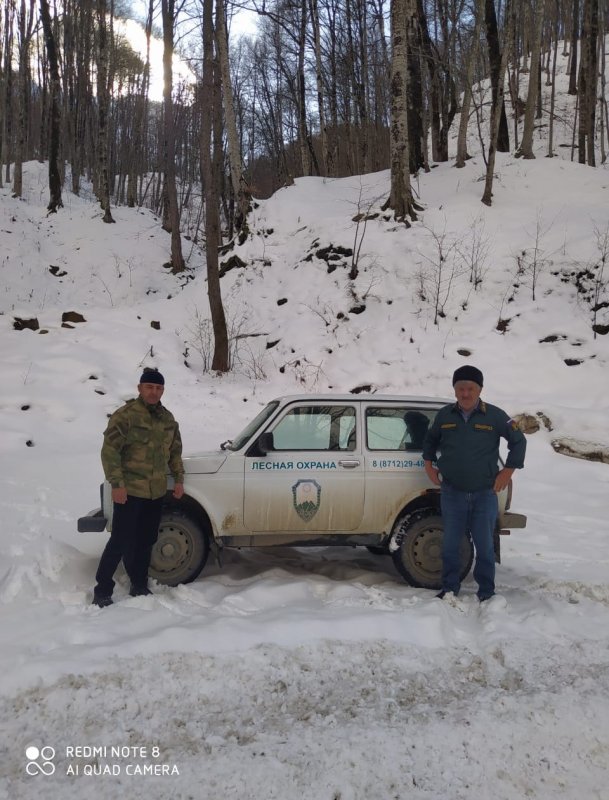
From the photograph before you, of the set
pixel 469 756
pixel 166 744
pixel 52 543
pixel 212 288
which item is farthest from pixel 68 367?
pixel 469 756

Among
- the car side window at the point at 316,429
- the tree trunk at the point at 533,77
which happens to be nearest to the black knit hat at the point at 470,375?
the car side window at the point at 316,429

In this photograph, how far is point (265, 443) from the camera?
4883 mm

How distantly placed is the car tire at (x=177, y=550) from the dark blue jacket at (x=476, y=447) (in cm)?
222

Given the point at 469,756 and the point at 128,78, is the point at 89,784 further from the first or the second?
the point at 128,78

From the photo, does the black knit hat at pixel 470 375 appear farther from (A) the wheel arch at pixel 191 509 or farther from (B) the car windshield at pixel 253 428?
(A) the wheel arch at pixel 191 509

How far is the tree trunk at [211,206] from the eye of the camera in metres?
12.6

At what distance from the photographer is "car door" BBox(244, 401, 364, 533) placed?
4.85 meters

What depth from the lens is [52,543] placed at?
17.4 ft

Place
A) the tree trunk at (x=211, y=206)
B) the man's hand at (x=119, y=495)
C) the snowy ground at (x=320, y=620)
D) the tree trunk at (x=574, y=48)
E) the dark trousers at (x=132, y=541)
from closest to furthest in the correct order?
the snowy ground at (x=320, y=620) < the man's hand at (x=119, y=495) < the dark trousers at (x=132, y=541) < the tree trunk at (x=211, y=206) < the tree trunk at (x=574, y=48)

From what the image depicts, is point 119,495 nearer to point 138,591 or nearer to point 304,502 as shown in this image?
point 138,591

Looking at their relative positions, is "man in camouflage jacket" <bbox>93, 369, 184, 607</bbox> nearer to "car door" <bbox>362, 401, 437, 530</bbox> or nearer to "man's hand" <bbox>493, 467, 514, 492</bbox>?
"car door" <bbox>362, 401, 437, 530</bbox>

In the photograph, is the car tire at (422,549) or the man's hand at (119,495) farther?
the car tire at (422,549)

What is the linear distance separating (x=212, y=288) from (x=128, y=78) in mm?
32222

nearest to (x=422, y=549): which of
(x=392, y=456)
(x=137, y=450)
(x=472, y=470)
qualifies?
(x=392, y=456)
